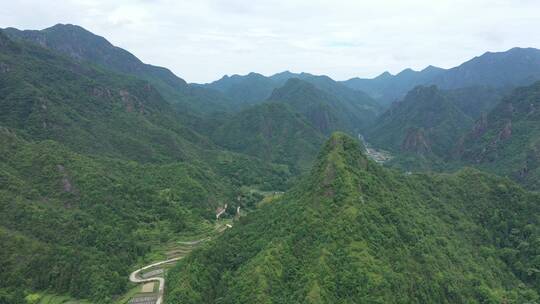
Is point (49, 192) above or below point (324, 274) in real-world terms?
above

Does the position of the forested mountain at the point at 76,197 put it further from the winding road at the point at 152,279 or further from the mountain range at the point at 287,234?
the winding road at the point at 152,279

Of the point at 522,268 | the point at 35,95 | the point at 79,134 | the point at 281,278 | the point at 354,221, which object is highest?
the point at 35,95

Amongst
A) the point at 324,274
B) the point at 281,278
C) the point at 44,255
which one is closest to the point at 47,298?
the point at 44,255

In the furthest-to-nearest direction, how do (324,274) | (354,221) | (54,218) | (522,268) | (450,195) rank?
(450,195) → (54,218) → (522,268) → (354,221) → (324,274)

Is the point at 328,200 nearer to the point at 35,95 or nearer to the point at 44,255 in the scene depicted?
the point at 44,255

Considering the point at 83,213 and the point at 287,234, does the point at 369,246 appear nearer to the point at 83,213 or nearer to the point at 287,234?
the point at 287,234
